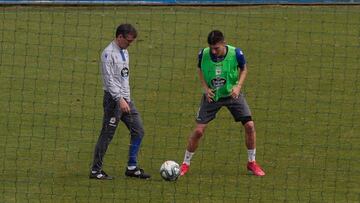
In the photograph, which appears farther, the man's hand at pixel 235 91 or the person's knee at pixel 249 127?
the person's knee at pixel 249 127

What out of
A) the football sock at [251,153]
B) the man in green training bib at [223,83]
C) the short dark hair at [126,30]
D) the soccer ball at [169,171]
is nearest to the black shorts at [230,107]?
the man in green training bib at [223,83]

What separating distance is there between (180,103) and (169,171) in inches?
201

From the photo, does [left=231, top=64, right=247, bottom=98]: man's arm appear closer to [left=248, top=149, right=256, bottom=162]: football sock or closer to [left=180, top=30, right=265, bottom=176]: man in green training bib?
[left=180, top=30, right=265, bottom=176]: man in green training bib

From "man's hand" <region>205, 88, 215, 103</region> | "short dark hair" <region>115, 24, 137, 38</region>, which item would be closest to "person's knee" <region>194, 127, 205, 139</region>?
"man's hand" <region>205, 88, 215, 103</region>

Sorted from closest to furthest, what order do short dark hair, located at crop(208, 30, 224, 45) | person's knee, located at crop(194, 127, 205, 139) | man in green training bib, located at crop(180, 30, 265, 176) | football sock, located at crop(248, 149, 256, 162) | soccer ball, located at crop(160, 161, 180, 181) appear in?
short dark hair, located at crop(208, 30, 224, 45), soccer ball, located at crop(160, 161, 180, 181), man in green training bib, located at crop(180, 30, 265, 176), person's knee, located at crop(194, 127, 205, 139), football sock, located at crop(248, 149, 256, 162)

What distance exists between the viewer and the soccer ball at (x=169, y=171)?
43.5 ft

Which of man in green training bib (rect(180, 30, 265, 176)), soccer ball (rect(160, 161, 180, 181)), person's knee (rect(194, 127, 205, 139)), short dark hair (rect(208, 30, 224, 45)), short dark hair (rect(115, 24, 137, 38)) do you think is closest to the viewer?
short dark hair (rect(115, 24, 137, 38))

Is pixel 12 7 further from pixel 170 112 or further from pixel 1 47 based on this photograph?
pixel 170 112

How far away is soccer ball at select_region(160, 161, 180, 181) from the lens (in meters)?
13.3

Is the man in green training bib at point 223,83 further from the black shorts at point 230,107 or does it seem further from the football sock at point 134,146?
the football sock at point 134,146

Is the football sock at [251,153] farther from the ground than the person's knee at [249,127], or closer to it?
closer to it

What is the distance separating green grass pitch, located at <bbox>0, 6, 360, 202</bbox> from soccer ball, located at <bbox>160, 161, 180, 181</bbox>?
0.11m

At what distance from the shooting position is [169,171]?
13250mm

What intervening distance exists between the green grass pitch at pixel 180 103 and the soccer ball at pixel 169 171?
4.1 inches
